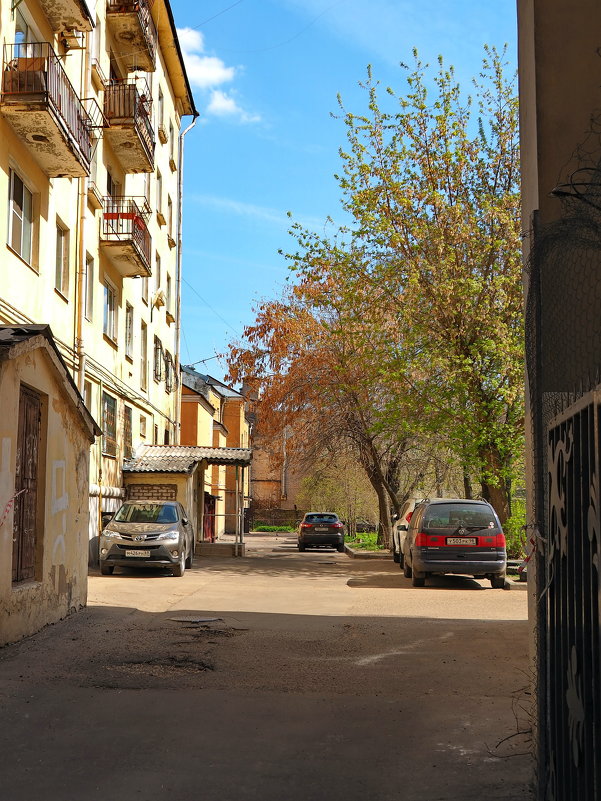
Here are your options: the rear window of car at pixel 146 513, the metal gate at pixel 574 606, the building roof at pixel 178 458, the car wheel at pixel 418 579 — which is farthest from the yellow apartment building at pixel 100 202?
the metal gate at pixel 574 606

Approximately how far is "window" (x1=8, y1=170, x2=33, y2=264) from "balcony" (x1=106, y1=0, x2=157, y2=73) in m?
8.93

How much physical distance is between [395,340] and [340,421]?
334 inches

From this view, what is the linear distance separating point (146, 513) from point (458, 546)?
6.86m

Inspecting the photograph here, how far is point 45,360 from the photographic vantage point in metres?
9.74

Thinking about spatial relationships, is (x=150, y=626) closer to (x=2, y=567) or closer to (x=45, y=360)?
(x=2, y=567)

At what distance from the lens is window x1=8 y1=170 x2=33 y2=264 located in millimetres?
16188

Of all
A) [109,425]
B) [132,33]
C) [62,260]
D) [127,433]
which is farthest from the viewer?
[127,433]

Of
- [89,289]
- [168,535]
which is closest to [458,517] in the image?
[168,535]

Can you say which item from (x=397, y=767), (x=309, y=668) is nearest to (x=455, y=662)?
(x=309, y=668)

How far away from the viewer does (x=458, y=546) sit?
1675 cm

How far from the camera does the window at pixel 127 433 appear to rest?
2605 cm

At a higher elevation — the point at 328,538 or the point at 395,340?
the point at 395,340

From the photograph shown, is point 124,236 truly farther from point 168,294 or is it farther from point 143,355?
point 168,294

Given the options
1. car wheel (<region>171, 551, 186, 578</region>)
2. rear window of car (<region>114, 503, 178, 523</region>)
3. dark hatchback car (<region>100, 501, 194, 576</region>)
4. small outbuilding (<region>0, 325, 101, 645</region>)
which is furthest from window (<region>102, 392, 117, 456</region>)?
small outbuilding (<region>0, 325, 101, 645</region>)
